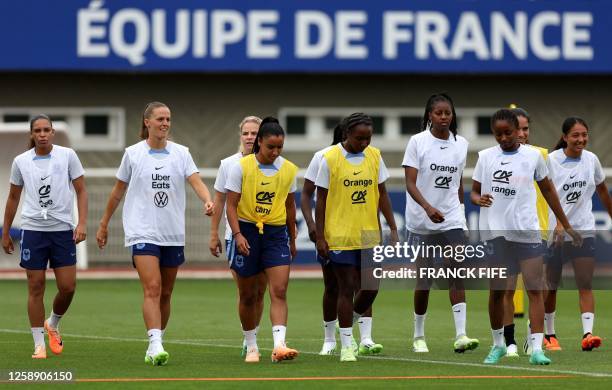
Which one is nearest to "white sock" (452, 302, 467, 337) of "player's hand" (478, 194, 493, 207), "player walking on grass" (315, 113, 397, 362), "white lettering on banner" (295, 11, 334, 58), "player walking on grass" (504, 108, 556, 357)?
"player walking on grass" (504, 108, 556, 357)

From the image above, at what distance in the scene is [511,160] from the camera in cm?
1386

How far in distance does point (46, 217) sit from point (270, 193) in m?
2.25

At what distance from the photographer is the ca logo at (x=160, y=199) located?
13.7 metres

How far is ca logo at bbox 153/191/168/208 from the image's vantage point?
44.9 feet

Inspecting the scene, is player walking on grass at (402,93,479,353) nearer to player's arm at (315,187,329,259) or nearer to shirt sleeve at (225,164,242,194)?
player's arm at (315,187,329,259)

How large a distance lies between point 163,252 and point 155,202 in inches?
17.7

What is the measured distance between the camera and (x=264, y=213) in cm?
1377

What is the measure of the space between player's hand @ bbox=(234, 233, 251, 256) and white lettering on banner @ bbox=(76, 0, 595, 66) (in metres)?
18.0

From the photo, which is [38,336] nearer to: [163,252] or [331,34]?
[163,252]

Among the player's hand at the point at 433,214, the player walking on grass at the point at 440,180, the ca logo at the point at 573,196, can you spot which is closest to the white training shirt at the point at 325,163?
the player's hand at the point at 433,214

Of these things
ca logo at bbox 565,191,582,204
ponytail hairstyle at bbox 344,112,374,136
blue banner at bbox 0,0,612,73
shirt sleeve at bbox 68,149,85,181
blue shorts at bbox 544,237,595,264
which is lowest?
blue shorts at bbox 544,237,595,264

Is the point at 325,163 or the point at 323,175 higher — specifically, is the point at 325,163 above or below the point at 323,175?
above

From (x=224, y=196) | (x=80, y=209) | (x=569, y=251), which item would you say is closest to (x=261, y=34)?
(x=569, y=251)

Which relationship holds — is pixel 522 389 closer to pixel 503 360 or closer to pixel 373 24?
pixel 503 360
